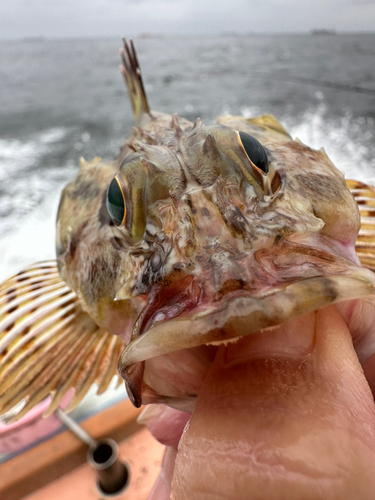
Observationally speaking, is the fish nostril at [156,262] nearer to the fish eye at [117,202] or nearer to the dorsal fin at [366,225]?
the fish eye at [117,202]

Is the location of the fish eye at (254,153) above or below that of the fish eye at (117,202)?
above

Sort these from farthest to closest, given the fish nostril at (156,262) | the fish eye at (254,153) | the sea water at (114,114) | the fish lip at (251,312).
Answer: the sea water at (114,114) < the fish eye at (254,153) < the fish nostril at (156,262) < the fish lip at (251,312)

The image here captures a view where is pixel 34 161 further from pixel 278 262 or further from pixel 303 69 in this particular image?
pixel 303 69

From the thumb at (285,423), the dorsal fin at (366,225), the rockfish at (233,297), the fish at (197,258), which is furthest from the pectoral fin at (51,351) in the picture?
the dorsal fin at (366,225)

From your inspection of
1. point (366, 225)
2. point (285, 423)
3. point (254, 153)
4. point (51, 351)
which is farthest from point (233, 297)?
point (51, 351)

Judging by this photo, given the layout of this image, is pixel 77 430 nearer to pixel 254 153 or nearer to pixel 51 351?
pixel 51 351

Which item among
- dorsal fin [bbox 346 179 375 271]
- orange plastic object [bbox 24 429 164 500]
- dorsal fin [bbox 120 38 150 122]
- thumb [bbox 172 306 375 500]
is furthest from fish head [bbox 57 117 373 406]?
orange plastic object [bbox 24 429 164 500]

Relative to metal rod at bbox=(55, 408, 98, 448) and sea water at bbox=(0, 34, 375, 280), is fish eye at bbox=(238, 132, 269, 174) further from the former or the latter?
sea water at bbox=(0, 34, 375, 280)
